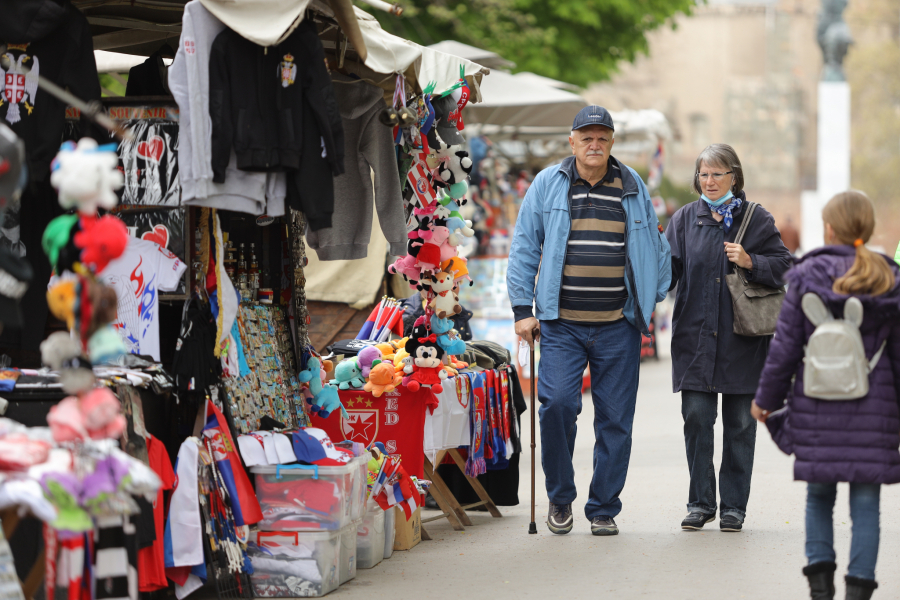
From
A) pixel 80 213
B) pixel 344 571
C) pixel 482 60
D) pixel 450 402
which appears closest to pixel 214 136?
pixel 80 213

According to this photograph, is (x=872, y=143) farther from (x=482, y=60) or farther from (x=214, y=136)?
(x=214, y=136)

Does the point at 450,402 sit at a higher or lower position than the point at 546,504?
higher

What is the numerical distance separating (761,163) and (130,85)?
57.1 meters

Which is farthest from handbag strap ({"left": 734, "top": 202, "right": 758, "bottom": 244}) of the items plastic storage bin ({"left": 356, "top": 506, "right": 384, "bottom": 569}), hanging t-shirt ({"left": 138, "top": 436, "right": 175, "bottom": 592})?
hanging t-shirt ({"left": 138, "top": 436, "right": 175, "bottom": 592})

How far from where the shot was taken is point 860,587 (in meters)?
4.34

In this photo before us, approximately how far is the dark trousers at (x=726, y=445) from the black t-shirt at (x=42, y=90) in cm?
351

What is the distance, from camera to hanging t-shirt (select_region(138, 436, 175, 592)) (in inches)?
182

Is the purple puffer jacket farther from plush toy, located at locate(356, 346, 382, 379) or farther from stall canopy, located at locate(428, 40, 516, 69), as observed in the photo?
stall canopy, located at locate(428, 40, 516, 69)

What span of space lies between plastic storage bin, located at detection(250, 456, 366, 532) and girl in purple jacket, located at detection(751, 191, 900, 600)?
74.5 inches

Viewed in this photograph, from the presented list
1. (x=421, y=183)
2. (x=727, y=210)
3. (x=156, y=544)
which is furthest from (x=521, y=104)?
(x=156, y=544)

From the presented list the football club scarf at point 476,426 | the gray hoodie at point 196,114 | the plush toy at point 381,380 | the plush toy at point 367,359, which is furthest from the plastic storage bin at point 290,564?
the football club scarf at point 476,426

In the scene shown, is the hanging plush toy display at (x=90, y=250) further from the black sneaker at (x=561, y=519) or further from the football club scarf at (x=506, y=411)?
the football club scarf at (x=506, y=411)

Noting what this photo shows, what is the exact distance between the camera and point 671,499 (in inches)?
295

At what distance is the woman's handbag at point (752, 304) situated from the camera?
6.26 metres
